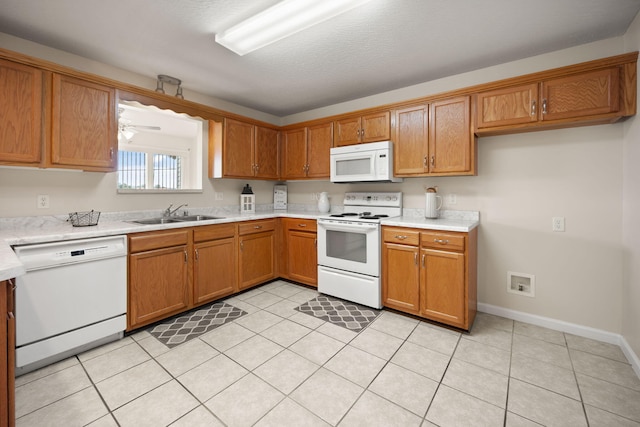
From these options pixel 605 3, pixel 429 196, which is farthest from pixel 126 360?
pixel 605 3

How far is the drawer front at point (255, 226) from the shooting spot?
329cm

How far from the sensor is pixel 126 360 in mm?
2025

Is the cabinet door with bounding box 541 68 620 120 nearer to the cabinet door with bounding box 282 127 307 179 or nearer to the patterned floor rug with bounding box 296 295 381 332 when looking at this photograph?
the patterned floor rug with bounding box 296 295 381 332

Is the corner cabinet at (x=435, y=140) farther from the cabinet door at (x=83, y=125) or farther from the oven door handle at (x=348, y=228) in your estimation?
the cabinet door at (x=83, y=125)

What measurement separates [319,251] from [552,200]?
2.31 meters

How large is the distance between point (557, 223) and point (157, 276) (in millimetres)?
3598

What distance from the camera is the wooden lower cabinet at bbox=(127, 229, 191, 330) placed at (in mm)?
2375

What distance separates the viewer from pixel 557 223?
2.51 meters

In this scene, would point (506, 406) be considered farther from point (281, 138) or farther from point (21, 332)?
point (281, 138)

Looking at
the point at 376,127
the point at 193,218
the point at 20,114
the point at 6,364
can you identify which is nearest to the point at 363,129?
the point at 376,127

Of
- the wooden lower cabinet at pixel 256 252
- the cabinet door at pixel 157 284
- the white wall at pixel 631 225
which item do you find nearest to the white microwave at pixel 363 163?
the wooden lower cabinet at pixel 256 252

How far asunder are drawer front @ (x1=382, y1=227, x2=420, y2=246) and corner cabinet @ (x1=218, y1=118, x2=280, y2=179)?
6.40ft

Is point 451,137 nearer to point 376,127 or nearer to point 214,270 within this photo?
point 376,127

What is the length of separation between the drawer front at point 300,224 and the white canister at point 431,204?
129 cm
